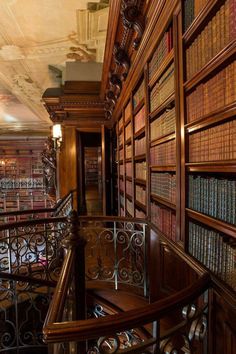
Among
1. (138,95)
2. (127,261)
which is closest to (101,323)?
(138,95)

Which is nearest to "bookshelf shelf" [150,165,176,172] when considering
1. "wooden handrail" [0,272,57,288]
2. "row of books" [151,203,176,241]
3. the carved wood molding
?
"row of books" [151,203,176,241]

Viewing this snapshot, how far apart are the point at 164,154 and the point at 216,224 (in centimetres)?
83

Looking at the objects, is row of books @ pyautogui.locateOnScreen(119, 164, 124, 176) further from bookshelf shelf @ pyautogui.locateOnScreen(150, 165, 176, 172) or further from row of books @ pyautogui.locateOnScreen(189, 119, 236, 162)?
row of books @ pyautogui.locateOnScreen(189, 119, 236, 162)

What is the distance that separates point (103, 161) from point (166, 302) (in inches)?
172

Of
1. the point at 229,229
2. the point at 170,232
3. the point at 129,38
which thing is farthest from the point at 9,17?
the point at 229,229

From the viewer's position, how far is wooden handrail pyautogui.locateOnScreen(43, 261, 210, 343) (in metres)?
0.82

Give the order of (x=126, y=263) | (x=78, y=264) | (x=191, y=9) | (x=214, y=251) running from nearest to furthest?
(x=214, y=251), (x=191, y=9), (x=78, y=264), (x=126, y=263)

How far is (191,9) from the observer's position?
56.0 inches

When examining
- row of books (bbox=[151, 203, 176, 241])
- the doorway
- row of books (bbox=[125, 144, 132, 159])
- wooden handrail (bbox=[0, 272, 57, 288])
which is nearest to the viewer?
row of books (bbox=[151, 203, 176, 241])

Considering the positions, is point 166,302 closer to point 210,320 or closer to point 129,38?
point 210,320

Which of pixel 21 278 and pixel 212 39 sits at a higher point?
pixel 212 39

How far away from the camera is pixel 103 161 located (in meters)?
5.25

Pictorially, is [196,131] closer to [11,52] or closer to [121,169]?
[121,169]

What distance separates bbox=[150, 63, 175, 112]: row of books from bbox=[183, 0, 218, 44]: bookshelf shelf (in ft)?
0.96
